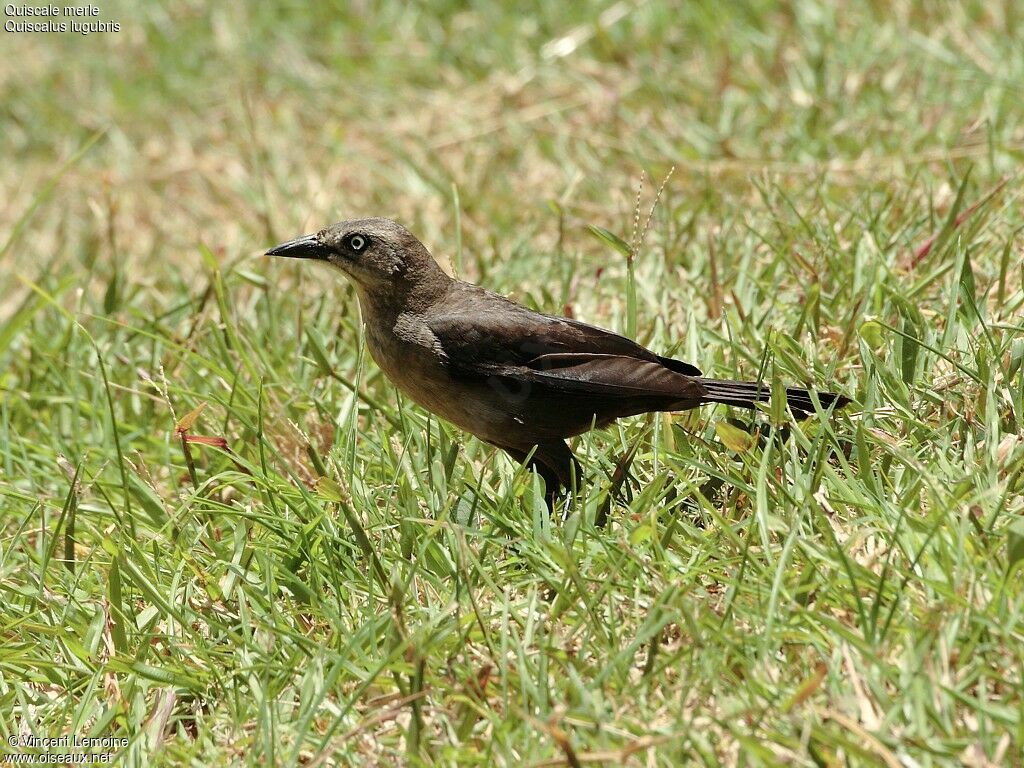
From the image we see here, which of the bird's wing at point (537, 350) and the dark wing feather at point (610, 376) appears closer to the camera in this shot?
the dark wing feather at point (610, 376)

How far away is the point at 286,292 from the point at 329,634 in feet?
7.54

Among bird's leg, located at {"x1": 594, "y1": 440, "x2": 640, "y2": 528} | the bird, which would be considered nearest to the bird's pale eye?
the bird

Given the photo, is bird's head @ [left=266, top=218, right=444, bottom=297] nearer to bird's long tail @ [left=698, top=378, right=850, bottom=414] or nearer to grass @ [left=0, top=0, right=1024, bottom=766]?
grass @ [left=0, top=0, right=1024, bottom=766]

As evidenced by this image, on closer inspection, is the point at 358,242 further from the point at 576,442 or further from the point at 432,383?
the point at 576,442

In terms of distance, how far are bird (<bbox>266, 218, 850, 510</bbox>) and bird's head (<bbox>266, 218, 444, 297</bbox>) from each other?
137mm

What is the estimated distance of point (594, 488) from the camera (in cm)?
358

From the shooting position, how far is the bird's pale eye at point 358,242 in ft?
13.4

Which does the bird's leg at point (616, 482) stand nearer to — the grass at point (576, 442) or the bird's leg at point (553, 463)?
the grass at point (576, 442)

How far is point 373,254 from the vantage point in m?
4.09

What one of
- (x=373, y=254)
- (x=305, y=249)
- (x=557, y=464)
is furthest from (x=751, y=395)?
(x=305, y=249)

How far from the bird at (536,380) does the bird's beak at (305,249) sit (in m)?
0.36

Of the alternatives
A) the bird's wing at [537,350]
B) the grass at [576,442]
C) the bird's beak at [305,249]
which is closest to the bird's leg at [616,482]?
the grass at [576,442]

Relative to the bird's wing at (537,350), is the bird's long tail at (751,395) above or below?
below

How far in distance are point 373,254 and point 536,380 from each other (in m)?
0.72
